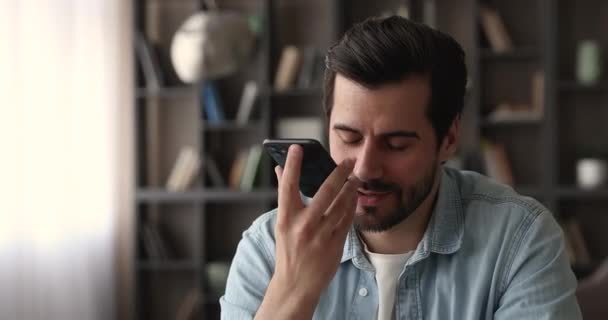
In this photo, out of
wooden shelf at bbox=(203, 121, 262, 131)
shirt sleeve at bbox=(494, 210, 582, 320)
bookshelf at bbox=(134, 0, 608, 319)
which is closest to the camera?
shirt sleeve at bbox=(494, 210, 582, 320)

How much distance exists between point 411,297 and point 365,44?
1.71ft

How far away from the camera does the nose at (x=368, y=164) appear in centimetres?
147

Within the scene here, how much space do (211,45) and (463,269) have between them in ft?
7.64

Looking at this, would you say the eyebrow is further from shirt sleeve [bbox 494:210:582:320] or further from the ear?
shirt sleeve [bbox 494:210:582:320]

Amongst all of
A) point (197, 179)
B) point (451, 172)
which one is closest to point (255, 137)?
point (197, 179)

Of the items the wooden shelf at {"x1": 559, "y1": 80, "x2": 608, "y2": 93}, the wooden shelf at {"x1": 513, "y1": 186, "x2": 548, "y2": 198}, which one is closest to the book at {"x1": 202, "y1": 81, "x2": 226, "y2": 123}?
the wooden shelf at {"x1": 513, "y1": 186, "x2": 548, "y2": 198}

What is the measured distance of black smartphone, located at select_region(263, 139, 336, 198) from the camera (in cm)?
134

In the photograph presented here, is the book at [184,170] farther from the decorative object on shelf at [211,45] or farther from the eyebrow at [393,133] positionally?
the eyebrow at [393,133]

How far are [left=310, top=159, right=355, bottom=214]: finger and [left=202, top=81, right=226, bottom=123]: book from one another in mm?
2663

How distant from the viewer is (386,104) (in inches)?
58.9

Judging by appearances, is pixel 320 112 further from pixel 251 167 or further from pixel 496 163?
pixel 496 163

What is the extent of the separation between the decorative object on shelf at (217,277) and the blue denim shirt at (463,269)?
2.44 meters

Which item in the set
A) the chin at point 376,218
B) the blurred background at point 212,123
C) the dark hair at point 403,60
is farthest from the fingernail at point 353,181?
the blurred background at point 212,123

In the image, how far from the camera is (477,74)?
12.5 ft
